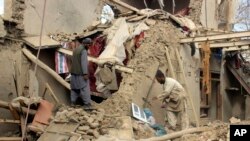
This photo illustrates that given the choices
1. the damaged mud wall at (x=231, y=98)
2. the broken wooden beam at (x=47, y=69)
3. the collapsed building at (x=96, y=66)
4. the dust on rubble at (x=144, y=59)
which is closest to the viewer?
the collapsed building at (x=96, y=66)

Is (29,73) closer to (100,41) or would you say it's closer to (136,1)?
(100,41)

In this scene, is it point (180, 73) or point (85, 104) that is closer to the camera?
point (85, 104)

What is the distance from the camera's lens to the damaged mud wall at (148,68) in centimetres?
902

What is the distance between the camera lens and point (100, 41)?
35.0 ft

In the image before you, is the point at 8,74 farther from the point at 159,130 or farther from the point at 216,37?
the point at 216,37

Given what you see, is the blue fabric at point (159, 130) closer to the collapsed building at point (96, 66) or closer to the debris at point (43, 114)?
the collapsed building at point (96, 66)

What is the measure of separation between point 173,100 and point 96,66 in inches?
87.9

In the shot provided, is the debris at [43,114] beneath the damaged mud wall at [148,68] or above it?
beneath

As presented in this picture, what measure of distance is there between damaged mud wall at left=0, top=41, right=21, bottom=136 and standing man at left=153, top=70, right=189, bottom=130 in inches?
128

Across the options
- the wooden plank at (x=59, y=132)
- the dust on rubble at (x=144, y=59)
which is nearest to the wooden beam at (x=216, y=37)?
the dust on rubble at (x=144, y=59)

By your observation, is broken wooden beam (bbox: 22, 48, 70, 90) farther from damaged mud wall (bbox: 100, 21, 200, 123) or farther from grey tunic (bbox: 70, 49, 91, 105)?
damaged mud wall (bbox: 100, 21, 200, 123)

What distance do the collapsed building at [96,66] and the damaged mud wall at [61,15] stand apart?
0.03 metres

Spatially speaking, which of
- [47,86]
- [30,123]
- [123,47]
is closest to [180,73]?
[123,47]

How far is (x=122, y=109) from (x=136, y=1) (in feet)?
30.4
